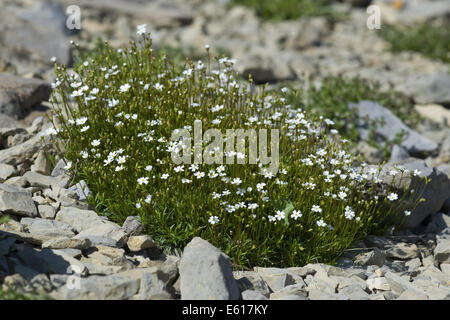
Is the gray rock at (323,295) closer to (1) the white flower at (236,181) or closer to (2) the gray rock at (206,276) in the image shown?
(2) the gray rock at (206,276)

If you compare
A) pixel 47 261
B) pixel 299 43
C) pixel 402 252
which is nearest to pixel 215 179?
pixel 47 261

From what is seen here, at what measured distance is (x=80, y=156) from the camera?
19.3 feet

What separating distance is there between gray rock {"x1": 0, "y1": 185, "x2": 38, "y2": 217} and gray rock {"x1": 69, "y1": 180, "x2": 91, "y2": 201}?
0.50m

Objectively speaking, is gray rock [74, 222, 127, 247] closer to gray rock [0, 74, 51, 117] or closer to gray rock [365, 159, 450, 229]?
gray rock [0, 74, 51, 117]

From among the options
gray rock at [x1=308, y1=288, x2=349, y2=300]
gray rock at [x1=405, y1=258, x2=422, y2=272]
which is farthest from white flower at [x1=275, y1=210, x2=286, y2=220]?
gray rock at [x1=405, y1=258, x2=422, y2=272]

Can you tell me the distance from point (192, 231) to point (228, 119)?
63.1 inches

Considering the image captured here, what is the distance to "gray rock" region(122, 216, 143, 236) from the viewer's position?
5379mm

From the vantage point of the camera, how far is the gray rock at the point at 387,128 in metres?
8.59

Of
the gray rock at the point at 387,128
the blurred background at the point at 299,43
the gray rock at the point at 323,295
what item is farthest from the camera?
the blurred background at the point at 299,43

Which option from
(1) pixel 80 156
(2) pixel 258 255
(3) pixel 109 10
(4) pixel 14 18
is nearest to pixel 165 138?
(1) pixel 80 156

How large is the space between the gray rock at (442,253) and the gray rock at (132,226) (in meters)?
3.43

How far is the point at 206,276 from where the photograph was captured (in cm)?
453

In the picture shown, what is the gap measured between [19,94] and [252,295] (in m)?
4.72

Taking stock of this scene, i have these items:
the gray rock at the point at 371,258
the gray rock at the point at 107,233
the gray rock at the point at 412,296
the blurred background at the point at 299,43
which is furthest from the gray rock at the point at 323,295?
the blurred background at the point at 299,43
